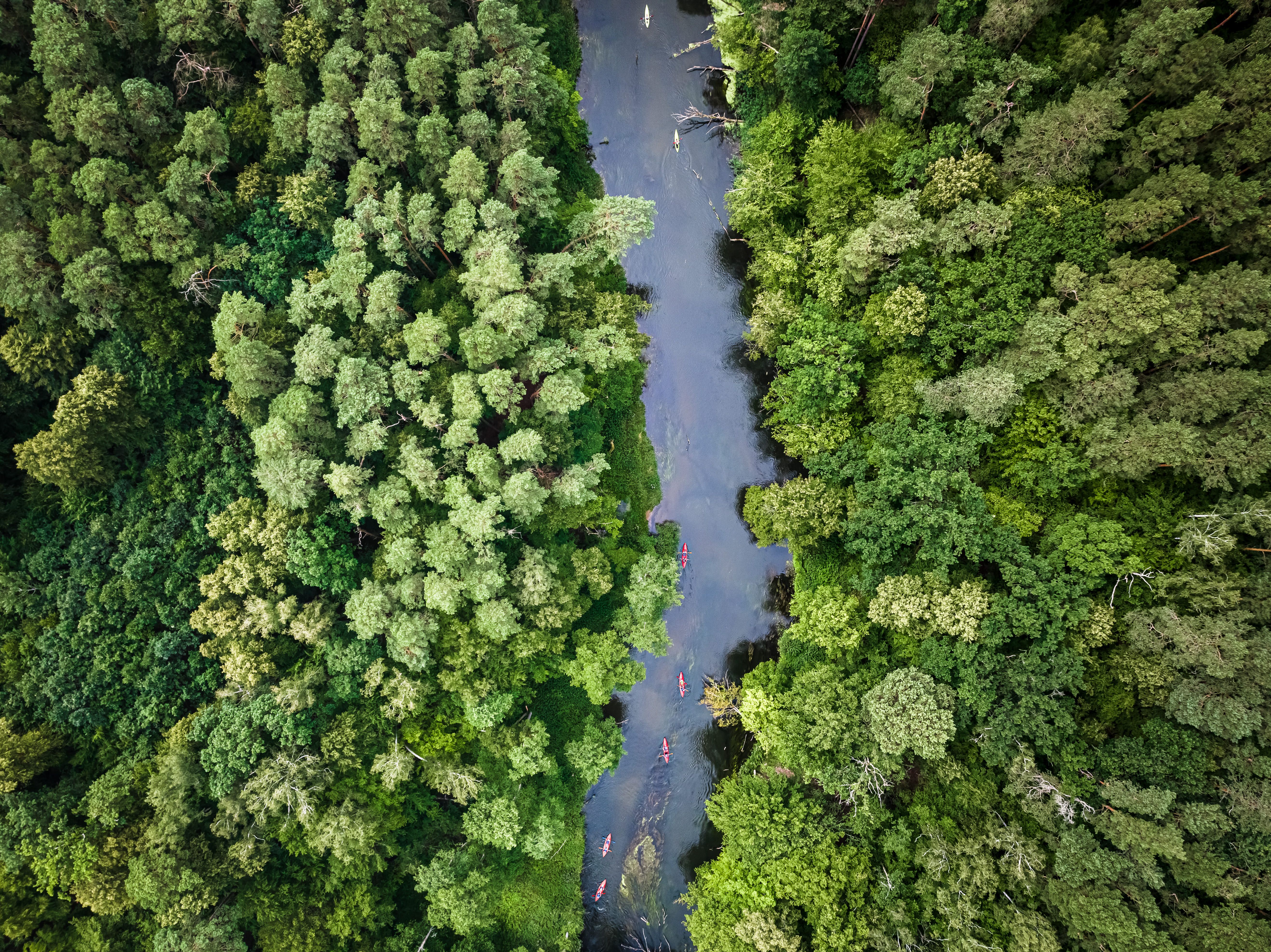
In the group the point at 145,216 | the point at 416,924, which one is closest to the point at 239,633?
the point at 416,924

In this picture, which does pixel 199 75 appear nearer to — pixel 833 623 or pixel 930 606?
pixel 833 623

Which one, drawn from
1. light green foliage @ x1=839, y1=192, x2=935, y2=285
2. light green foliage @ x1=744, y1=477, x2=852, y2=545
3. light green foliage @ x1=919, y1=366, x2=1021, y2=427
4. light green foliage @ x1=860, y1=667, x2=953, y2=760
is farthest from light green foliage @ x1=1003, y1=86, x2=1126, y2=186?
light green foliage @ x1=860, y1=667, x2=953, y2=760

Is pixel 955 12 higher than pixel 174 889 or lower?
higher

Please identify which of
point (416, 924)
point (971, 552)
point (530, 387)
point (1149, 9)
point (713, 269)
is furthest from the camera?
point (713, 269)

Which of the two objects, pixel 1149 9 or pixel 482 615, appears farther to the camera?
pixel 482 615

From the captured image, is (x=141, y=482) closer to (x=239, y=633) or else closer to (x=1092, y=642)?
(x=239, y=633)

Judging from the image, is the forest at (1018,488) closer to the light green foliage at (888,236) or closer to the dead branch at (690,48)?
the light green foliage at (888,236)

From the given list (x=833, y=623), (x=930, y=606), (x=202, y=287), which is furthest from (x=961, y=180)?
(x=202, y=287)
